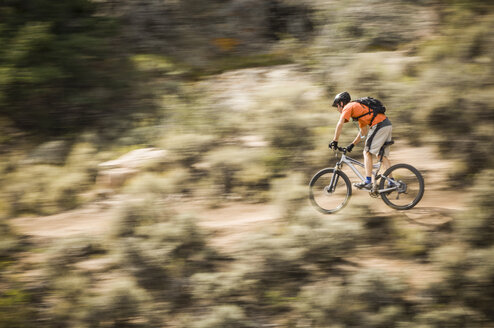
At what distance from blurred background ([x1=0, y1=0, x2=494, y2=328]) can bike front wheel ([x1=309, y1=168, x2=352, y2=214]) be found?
23 cm

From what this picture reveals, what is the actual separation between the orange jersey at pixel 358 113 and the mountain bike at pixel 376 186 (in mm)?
395

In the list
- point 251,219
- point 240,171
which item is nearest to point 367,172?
point 251,219

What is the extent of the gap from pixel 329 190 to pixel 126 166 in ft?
14.4

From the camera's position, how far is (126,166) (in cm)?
957

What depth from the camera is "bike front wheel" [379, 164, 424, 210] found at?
6848 mm

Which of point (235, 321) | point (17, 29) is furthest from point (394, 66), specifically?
point (17, 29)

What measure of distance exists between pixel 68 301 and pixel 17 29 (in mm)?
7528

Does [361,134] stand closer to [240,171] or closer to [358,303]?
[358,303]

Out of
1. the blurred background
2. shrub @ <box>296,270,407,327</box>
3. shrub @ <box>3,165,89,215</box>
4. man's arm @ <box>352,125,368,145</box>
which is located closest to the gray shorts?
man's arm @ <box>352,125,368,145</box>

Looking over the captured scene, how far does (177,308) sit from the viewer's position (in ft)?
21.5

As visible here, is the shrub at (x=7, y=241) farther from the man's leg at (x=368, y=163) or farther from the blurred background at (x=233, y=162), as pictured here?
the man's leg at (x=368, y=163)

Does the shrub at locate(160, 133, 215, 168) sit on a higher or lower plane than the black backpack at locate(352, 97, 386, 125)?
lower

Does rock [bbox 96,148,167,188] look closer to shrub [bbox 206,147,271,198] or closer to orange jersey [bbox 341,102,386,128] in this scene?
shrub [bbox 206,147,271,198]

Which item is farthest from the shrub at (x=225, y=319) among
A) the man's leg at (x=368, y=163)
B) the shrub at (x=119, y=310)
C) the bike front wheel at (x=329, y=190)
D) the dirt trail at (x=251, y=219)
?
the man's leg at (x=368, y=163)
